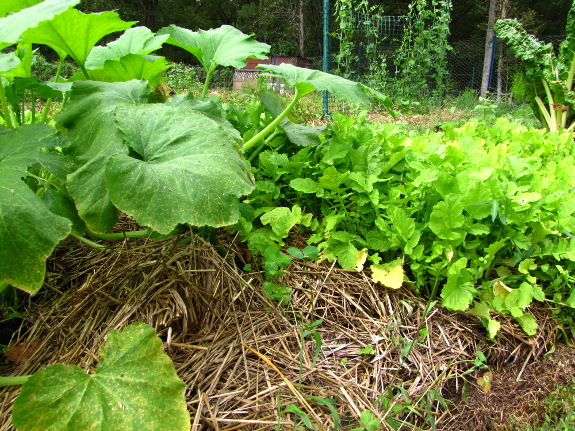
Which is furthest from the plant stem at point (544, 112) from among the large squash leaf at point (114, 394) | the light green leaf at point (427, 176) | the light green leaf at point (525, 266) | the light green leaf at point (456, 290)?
the large squash leaf at point (114, 394)

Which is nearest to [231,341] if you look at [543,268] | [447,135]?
[543,268]

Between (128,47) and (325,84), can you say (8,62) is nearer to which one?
(128,47)

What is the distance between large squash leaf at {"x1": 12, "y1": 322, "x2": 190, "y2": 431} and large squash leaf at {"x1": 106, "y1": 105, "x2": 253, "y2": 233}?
0.86 ft

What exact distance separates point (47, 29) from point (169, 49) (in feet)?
91.6

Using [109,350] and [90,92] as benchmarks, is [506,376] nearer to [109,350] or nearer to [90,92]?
[109,350]

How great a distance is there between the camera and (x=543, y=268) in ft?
4.78

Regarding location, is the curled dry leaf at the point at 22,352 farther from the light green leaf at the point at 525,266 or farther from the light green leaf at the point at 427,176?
the light green leaf at the point at 525,266

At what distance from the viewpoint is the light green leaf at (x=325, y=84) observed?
4.52ft

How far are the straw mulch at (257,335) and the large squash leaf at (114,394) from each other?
151 millimetres

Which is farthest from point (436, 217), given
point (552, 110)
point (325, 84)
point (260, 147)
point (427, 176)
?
point (552, 110)

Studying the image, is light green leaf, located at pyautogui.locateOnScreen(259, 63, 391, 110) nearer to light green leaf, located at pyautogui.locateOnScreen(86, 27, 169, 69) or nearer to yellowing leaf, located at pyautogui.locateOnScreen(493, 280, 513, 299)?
light green leaf, located at pyautogui.locateOnScreen(86, 27, 169, 69)

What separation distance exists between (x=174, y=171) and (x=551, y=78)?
5.49m

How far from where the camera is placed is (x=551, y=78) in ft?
16.2

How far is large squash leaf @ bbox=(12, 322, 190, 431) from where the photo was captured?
77 centimetres
